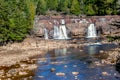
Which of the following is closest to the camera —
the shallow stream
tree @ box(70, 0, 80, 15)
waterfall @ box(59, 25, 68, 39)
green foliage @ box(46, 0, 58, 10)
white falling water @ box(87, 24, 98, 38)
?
the shallow stream

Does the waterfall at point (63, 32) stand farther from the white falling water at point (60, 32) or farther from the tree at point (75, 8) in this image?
the tree at point (75, 8)

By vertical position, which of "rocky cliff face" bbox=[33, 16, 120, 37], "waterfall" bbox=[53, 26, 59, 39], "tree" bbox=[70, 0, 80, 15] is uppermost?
"tree" bbox=[70, 0, 80, 15]

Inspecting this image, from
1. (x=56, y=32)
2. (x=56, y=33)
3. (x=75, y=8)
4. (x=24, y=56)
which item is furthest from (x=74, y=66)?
(x=75, y=8)

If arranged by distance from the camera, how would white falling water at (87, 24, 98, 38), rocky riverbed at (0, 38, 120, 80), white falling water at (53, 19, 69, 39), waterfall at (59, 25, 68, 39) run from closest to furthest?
rocky riverbed at (0, 38, 120, 80)
waterfall at (59, 25, 68, 39)
white falling water at (53, 19, 69, 39)
white falling water at (87, 24, 98, 38)

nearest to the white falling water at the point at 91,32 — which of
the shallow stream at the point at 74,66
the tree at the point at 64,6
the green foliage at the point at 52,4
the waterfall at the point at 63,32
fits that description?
the waterfall at the point at 63,32

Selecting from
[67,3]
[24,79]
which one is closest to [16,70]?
[24,79]

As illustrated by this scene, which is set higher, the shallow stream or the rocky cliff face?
the rocky cliff face

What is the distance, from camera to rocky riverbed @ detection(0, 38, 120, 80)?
49.9 m

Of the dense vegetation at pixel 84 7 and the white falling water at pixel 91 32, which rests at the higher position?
the dense vegetation at pixel 84 7

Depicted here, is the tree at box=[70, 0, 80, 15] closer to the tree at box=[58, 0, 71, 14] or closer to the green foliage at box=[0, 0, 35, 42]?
the tree at box=[58, 0, 71, 14]

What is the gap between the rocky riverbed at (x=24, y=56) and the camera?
49.9m

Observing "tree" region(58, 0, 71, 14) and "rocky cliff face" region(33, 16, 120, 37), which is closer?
"rocky cliff face" region(33, 16, 120, 37)

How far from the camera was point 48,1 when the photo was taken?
157375mm

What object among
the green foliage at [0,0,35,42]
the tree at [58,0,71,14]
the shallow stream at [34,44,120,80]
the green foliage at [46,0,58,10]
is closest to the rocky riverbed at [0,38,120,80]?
the shallow stream at [34,44,120,80]
